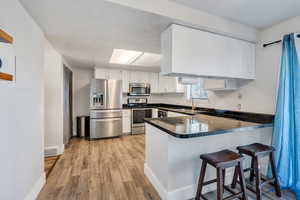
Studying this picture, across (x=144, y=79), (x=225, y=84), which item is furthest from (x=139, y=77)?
(x=225, y=84)

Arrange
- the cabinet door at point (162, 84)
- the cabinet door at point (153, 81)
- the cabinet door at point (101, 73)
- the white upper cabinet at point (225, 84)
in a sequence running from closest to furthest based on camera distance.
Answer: the white upper cabinet at point (225, 84), the cabinet door at point (101, 73), the cabinet door at point (162, 84), the cabinet door at point (153, 81)

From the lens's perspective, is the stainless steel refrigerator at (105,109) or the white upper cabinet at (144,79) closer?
the stainless steel refrigerator at (105,109)

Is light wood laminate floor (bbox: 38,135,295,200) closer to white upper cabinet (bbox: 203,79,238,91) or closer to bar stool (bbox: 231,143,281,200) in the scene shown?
bar stool (bbox: 231,143,281,200)

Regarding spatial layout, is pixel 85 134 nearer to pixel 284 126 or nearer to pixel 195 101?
pixel 195 101

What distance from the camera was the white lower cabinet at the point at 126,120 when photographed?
4.40m

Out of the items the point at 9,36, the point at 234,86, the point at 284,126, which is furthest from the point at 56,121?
the point at 284,126

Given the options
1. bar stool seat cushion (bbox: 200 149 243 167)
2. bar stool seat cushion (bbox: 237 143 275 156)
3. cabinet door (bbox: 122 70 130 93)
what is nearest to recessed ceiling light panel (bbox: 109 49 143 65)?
cabinet door (bbox: 122 70 130 93)

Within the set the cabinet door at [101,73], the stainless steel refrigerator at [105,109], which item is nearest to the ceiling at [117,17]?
the stainless steel refrigerator at [105,109]

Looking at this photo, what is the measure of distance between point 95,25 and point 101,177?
220 cm

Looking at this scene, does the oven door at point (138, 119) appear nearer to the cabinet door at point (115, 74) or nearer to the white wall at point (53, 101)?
the cabinet door at point (115, 74)

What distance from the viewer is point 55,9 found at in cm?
143

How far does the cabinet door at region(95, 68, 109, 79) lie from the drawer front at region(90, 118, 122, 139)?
1341 mm

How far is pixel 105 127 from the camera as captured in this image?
3.94m

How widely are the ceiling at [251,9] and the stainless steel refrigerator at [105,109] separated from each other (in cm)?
302
